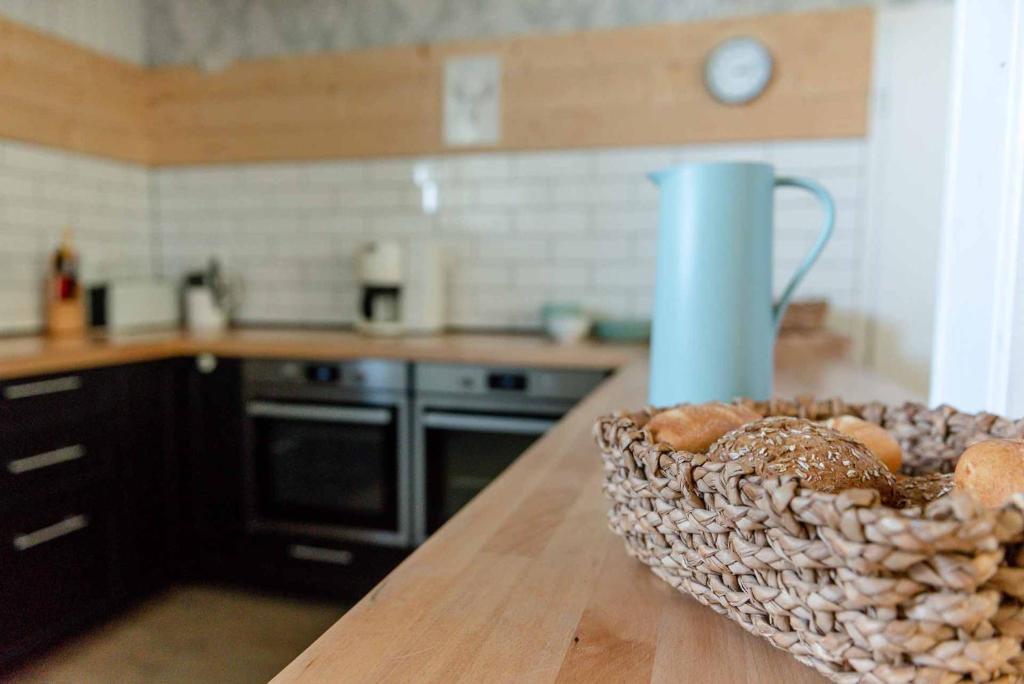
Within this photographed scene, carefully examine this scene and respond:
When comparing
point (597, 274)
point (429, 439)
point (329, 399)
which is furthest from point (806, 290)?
point (329, 399)

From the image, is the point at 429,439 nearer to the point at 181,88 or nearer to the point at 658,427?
the point at 658,427

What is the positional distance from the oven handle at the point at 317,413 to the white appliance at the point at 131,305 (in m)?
0.68

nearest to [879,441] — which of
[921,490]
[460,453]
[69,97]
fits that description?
[921,490]

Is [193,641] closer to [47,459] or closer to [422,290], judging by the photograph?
[47,459]

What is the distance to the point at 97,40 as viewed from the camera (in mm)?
2725

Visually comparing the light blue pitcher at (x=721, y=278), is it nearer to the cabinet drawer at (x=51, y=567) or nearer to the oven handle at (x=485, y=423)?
the oven handle at (x=485, y=423)

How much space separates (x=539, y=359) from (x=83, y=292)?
1779 mm

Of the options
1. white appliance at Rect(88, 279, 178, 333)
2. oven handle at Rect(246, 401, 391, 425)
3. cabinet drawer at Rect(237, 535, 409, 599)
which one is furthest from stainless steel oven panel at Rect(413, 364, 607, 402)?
white appliance at Rect(88, 279, 178, 333)

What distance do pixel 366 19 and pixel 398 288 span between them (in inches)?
43.4

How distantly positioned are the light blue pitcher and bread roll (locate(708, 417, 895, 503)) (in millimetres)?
340

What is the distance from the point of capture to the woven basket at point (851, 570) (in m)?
0.33

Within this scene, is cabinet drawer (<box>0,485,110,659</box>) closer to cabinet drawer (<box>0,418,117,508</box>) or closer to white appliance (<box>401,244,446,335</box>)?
cabinet drawer (<box>0,418,117,508</box>)

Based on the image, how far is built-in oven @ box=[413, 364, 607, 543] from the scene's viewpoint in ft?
6.78

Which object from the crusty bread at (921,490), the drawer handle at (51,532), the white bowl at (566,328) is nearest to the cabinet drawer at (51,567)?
the drawer handle at (51,532)
